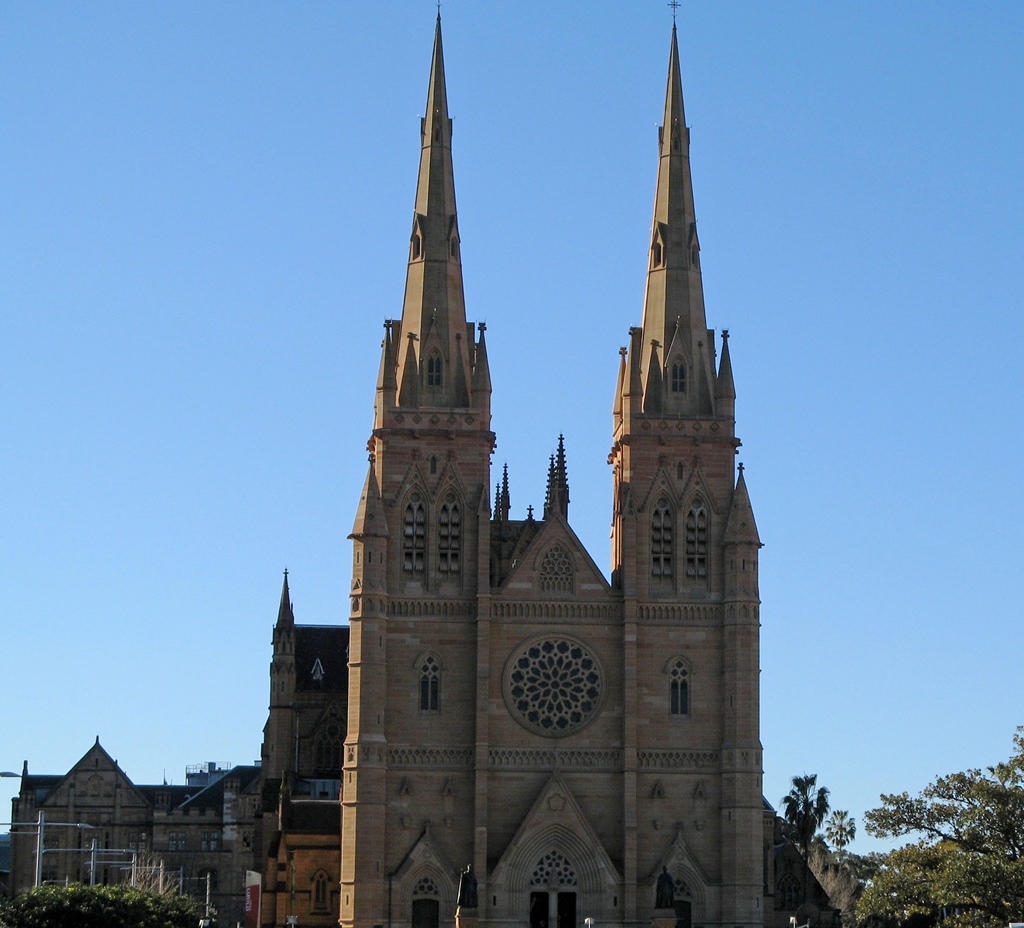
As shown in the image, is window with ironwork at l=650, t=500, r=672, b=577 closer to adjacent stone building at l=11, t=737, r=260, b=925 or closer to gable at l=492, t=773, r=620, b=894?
gable at l=492, t=773, r=620, b=894

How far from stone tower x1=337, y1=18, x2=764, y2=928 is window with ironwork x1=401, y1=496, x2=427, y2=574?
0.08m

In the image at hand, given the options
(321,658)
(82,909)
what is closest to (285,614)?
(321,658)

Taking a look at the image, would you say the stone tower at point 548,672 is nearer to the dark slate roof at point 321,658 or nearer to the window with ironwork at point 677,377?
the window with ironwork at point 677,377

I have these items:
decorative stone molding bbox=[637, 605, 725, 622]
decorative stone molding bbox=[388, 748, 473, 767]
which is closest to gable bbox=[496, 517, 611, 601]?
decorative stone molding bbox=[637, 605, 725, 622]

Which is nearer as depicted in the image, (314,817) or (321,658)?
(314,817)

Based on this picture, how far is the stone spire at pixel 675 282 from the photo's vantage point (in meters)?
84.2

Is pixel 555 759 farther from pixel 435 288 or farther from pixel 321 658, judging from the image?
pixel 321 658

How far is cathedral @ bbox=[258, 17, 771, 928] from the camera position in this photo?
79.1 meters

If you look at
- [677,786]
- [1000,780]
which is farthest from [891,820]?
[677,786]

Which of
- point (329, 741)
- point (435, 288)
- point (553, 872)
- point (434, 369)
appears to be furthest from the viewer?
point (329, 741)

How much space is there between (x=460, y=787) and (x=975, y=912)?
29326 mm

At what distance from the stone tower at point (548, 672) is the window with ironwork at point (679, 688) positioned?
0.08m

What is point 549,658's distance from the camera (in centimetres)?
8144

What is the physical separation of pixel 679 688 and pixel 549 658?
502 cm
